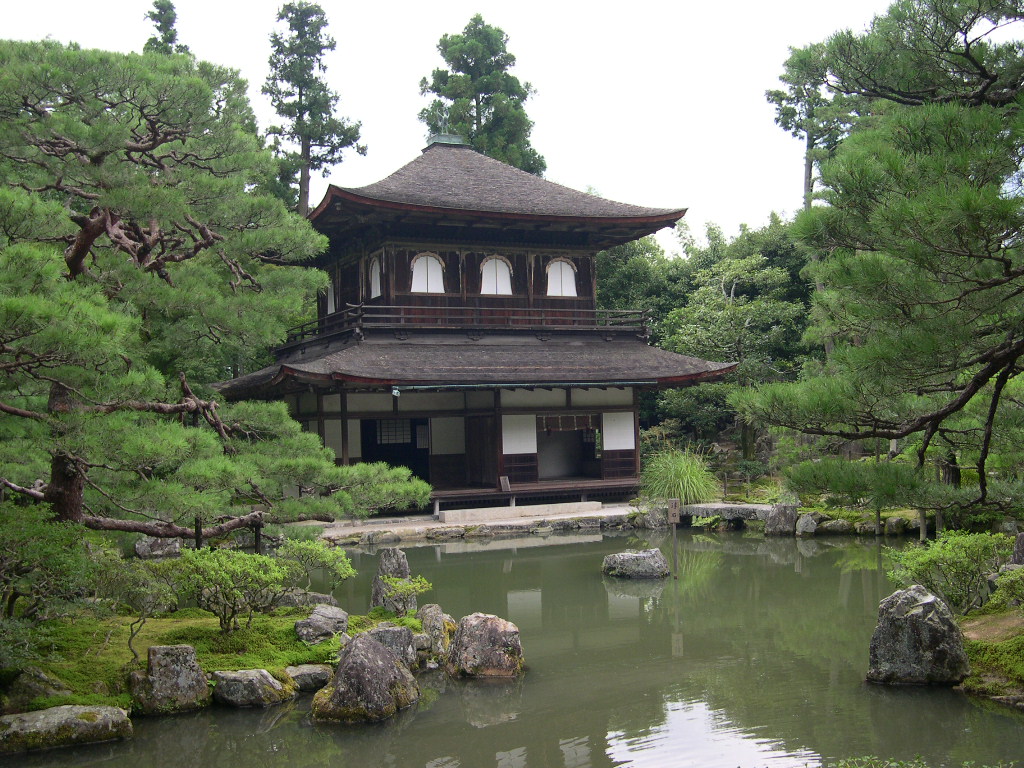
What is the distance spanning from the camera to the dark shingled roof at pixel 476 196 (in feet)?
64.2

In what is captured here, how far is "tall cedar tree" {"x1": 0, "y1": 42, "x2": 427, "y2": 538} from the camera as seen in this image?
714cm

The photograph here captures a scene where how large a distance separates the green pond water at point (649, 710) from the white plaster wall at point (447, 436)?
8.92m

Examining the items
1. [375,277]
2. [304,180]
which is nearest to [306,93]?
[304,180]

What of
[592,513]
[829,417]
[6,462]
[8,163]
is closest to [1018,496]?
[829,417]

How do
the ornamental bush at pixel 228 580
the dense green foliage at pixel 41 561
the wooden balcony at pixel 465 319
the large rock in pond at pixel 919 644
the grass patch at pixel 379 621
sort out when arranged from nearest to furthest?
the dense green foliage at pixel 41 561 < the large rock in pond at pixel 919 644 < the ornamental bush at pixel 228 580 < the grass patch at pixel 379 621 < the wooden balcony at pixel 465 319

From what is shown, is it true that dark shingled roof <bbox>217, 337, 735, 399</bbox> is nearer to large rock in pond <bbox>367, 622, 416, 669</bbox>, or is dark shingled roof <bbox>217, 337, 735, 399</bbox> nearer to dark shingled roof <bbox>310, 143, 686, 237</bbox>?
dark shingled roof <bbox>310, 143, 686, 237</bbox>

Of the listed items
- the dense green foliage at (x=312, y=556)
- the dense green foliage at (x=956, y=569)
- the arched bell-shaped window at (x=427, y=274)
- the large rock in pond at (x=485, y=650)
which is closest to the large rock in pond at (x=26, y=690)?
the dense green foliage at (x=312, y=556)

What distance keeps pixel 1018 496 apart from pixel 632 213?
15732 mm

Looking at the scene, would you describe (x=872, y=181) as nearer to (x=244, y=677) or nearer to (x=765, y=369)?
(x=244, y=677)

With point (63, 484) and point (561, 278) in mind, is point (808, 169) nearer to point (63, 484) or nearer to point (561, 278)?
point (561, 278)

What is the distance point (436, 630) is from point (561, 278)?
14.0 metres

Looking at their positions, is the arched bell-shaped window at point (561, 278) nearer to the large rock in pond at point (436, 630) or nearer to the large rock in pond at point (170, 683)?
the large rock in pond at point (436, 630)

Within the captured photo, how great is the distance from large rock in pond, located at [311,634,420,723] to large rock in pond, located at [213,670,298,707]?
415mm

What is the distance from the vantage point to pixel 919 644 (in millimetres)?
7969
